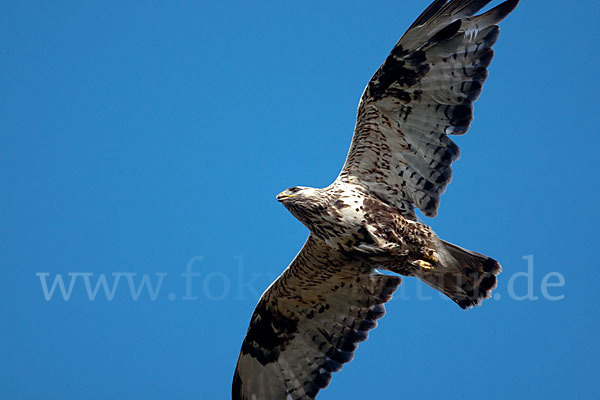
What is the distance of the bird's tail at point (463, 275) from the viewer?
7191 millimetres

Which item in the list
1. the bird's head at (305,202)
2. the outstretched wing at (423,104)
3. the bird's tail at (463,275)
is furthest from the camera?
the bird's tail at (463,275)

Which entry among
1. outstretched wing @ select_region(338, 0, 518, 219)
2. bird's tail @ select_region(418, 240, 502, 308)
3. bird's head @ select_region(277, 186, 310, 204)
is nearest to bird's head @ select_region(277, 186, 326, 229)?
bird's head @ select_region(277, 186, 310, 204)

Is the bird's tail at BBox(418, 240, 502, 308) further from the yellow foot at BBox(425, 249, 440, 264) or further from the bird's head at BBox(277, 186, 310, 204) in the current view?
the bird's head at BBox(277, 186, 310, 204)

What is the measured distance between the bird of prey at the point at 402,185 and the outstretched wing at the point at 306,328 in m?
0.02

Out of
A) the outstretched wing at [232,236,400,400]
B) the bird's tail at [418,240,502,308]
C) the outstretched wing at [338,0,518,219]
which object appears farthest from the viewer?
the outstretched wing at [232,236,400,400]

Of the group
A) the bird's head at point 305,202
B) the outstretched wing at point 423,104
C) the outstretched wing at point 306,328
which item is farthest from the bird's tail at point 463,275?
the bird's head at point 305,202

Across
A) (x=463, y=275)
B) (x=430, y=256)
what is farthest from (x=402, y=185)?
(x=463, y=275)

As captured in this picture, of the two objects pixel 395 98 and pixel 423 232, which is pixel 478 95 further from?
pixel 423 232

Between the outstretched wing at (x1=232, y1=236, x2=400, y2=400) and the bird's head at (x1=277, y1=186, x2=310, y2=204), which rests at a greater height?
the bird's head at (x1=277, y1=186, x2=310, y2=204)

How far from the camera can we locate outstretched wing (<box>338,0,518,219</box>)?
6.79 m

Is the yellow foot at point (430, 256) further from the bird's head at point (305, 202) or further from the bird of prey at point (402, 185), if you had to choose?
the bird's head at point (305, 202)

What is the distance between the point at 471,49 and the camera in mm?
6809

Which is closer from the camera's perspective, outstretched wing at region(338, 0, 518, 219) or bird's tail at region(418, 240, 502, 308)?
outstretched wing at region(338, 0, 518, 219)

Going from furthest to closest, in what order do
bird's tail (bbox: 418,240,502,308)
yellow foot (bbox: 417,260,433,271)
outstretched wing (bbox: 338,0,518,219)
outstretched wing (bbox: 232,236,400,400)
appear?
outstretched wing (bbox: 232,236,400,400), bird's tail (bbox: 418,240,502,308), yellow foot (bbox: 417,260,433,271), outstretched wing (bbox: 338,0,518,219)
